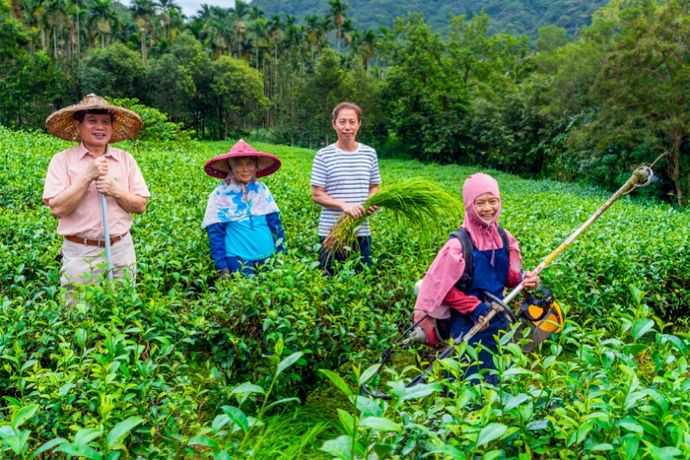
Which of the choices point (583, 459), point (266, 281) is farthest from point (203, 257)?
point (583, 459)

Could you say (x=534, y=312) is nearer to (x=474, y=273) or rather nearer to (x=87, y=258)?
(x=474, y=273)

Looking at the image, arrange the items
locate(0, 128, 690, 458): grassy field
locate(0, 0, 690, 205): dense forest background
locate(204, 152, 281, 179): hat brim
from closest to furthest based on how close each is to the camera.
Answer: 1. locate(0, 128, 690, 458): grassy field
2. locate(204, 152, 281, 179): hat brim
3. locate(0, 0, 690, 205): dense forest background

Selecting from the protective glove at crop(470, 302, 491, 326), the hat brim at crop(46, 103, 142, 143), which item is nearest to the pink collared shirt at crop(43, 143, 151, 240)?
the hat brim at crop(46, 103, 142, 143)

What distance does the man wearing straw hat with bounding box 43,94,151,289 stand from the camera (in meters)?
3.20

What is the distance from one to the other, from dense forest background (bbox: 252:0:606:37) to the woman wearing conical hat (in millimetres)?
73303

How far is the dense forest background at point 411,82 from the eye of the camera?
1625 cm

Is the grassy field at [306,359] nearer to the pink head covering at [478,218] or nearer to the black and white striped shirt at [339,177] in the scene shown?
the black and white striped shirt at [339,177]

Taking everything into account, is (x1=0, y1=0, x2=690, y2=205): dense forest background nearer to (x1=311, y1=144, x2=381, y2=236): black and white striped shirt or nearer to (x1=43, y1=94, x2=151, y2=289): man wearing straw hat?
(x1=311, y1=144, x2=381, y2=236): black and white striped shirt

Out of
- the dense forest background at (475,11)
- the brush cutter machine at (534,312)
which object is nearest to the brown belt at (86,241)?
the brush cutter machine at (534,312)

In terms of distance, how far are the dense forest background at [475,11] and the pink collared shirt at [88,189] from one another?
7386 centimetres

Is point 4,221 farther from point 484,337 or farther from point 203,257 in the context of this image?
point 484,337

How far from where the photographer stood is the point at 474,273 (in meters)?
2.87

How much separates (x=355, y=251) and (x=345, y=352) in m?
0.95

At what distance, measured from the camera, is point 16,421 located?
48.8 inches
